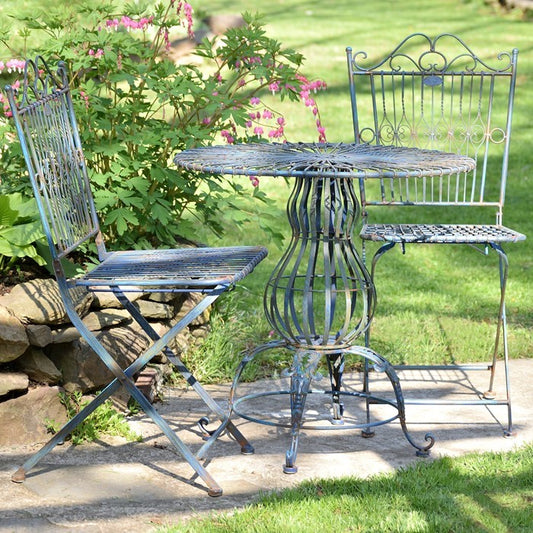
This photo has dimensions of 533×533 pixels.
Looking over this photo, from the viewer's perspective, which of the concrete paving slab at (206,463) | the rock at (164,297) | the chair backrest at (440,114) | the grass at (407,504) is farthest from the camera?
the chair backrest at (440,114)

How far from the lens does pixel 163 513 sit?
10.2 feet

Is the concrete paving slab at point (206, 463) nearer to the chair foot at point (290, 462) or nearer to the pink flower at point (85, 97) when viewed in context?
the chair foot at point (290, 462)

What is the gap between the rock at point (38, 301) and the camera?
12.3ft

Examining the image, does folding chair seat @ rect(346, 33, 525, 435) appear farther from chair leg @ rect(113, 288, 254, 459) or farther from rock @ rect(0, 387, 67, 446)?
rock @ rect(0, 387, 67, 446)

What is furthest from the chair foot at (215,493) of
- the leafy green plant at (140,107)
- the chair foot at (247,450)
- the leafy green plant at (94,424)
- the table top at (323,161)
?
the leafy green plant at (140,107)

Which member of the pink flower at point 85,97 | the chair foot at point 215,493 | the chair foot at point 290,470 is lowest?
the chair foot at point 290,470

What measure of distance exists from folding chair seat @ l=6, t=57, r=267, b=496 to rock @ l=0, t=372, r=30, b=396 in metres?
0.34

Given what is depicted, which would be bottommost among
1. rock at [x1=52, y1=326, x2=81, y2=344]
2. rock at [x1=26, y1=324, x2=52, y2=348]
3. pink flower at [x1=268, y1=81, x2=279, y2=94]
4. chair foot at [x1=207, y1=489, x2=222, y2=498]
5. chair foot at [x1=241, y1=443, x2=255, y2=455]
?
chair foot at [x1=241, y1=443, x2=255, y2=455]

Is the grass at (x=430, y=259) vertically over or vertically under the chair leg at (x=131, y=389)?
under

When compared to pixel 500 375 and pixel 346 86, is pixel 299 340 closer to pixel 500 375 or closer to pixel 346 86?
pixel 500 375

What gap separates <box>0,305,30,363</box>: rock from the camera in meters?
3.63

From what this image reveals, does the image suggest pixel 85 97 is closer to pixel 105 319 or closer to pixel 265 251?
pixel 105 319

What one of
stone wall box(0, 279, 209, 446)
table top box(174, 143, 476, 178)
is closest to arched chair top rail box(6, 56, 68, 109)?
table top box(174, 143, 476, 178)

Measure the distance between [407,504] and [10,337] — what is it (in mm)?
1635
